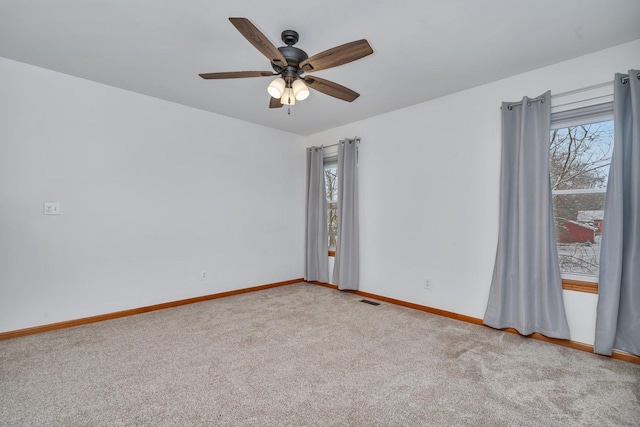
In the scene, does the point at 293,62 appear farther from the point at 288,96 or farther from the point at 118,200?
the point at 118,200

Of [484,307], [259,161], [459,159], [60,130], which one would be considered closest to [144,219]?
[60,130]

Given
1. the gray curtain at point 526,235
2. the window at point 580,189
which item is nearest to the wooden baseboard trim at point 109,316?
the gray curtain at point 526,235

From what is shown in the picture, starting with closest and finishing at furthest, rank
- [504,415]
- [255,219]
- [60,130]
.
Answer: [504,415] → [60,130] → [255,219]

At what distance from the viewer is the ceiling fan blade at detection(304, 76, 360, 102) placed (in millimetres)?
2258

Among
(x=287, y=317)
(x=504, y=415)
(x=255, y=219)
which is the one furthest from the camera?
(x=255, y=219)

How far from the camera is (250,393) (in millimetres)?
1874

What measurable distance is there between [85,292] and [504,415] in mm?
3715

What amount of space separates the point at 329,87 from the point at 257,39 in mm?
774

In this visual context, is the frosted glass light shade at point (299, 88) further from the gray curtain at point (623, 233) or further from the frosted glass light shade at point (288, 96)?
the gray curtain at point (623, 233)

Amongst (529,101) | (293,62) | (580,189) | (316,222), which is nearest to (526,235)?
(580,189)

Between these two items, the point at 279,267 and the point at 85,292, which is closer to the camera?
the point at 85,292

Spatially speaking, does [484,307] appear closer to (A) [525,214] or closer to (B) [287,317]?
(A) [525,214]

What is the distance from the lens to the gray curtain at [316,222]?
4.70 meters

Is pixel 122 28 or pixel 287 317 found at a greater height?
pixel 122 28
